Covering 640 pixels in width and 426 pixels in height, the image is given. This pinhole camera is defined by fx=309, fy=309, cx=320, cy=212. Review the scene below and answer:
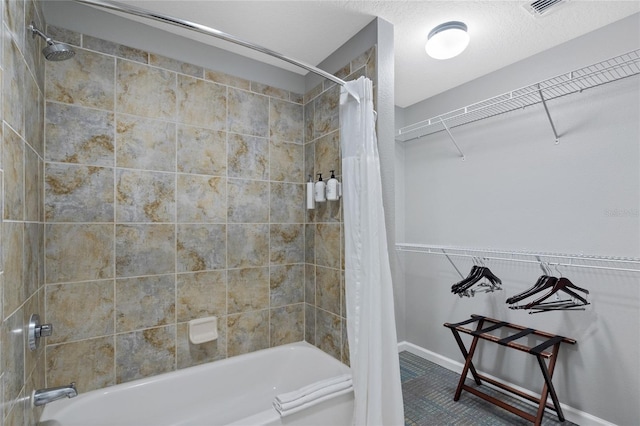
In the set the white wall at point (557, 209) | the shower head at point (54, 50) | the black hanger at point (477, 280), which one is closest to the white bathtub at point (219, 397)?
the black hanger at point (477, 280)

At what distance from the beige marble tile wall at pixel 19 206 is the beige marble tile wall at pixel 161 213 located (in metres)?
0.15

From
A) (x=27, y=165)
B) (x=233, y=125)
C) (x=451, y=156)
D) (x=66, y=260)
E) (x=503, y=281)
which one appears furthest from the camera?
(x=451, y=156)

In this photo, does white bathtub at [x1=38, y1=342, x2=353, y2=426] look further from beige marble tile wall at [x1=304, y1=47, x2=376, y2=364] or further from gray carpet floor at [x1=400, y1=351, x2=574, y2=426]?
gray carpet floor at [x1=400, y1=351, x2=574, y2=426]

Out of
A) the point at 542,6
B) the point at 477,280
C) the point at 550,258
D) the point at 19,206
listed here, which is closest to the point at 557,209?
the point at 550,258

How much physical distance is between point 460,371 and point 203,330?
2.09 meters

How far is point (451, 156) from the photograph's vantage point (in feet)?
8.90

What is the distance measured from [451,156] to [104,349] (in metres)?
2.84

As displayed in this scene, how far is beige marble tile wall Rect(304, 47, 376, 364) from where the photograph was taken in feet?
6.49

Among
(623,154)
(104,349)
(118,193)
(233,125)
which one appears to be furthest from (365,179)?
(104,349)

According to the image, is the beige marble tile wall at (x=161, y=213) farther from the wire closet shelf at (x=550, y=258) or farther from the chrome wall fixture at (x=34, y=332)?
the wire closet shelf at (x=550, y=258)

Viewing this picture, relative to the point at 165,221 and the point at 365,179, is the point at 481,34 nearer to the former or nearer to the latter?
the point at 365,179

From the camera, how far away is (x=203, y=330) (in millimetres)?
1977

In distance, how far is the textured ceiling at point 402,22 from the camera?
168 centimetres

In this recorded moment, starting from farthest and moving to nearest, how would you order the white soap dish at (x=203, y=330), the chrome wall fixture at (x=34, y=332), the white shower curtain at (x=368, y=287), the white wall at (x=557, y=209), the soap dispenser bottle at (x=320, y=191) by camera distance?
the soap dispenser bottle at (x=320, y=191) < the white soap dish at (x=203, y=330) < the white wall at (x=557, y=209) < the white shower curtain at (x=368, y=287) < the chrome wall fixture at (x=34, y=332)
